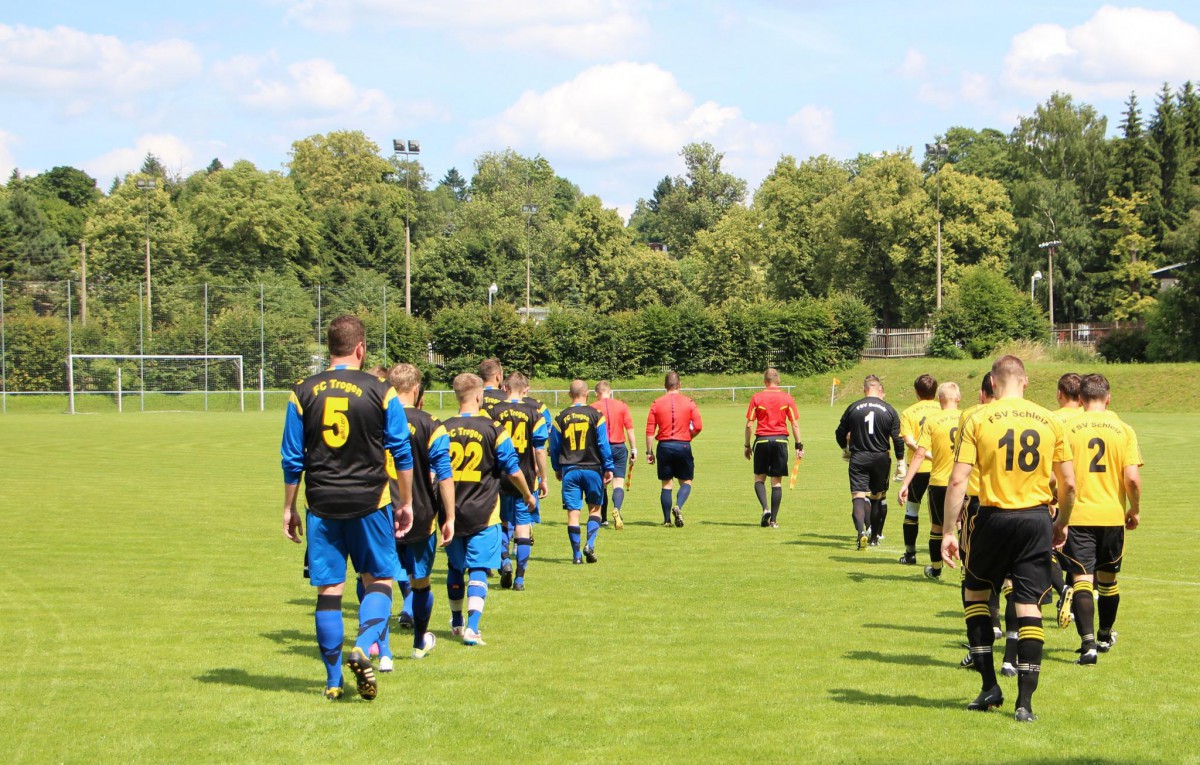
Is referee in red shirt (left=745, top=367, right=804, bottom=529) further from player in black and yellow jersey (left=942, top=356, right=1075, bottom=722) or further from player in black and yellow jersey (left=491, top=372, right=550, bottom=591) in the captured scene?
player in black and yellow jersey (left=942, top=356, right=1075, bottom=722)

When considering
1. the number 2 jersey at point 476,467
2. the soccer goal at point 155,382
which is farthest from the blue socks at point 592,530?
the soccer goal at point 155,382

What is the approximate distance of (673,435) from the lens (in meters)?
15.5

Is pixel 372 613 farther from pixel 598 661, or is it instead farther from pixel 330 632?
pixel 598 661

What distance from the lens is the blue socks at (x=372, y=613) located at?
6.77m

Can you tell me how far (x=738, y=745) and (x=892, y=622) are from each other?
13.1 feet

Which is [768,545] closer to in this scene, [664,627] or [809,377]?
[664,627]

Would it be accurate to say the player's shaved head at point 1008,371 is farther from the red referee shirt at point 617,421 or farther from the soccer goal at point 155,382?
the soccer goal at point 155,382

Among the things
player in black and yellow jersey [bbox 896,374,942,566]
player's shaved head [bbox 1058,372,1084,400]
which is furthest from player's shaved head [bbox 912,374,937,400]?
player's shaved head [bbox 1058,372,1084,400]

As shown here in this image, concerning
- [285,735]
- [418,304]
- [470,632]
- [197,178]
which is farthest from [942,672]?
[197,178]

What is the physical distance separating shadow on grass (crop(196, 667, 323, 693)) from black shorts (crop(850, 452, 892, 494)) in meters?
7.78

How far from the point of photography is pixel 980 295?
192 feet

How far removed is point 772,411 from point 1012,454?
8922 mm

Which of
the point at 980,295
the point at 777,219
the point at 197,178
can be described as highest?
the point at 197,178

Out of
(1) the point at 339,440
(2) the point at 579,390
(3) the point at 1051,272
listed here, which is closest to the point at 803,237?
(3) the point at 1051,272
